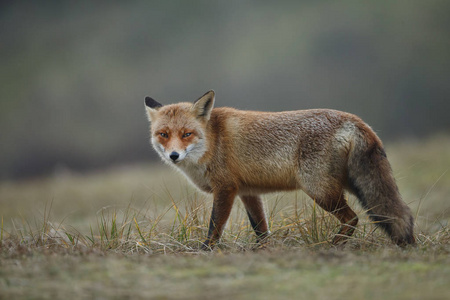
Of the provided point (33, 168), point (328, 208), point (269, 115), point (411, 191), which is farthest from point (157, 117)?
point (33, 168)

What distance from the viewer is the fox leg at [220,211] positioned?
5.05 m

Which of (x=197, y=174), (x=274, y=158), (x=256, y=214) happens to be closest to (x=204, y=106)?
(x=197, y=174)

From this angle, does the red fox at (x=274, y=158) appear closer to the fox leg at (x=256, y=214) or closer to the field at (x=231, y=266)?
the fox leg at (x=256, y=214)

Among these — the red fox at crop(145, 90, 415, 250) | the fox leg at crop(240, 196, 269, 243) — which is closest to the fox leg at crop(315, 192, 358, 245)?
the red fox at crop(145, 90, 415, 250)

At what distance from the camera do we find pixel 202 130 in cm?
550

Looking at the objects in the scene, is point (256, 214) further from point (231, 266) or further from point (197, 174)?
point (231, 266)

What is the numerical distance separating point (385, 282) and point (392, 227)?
1649 millimetres

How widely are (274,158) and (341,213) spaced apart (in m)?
0.97

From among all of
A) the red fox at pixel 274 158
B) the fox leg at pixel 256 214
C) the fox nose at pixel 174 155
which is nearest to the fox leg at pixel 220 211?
the red fox at pixel 274 158

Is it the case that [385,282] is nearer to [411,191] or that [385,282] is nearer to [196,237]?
[196,237]

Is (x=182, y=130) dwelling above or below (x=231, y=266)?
above

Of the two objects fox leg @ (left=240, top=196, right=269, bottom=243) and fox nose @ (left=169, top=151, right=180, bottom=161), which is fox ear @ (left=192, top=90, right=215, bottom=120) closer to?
fox nose @ (left=169, top=151, right=180, bottom=161)

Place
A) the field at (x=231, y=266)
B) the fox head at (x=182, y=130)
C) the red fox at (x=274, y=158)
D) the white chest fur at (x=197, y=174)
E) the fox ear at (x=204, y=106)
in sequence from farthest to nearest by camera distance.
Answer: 1. the fox ear at (x=204, y=106)
2. the white chest fur at (x=197, y=174)
3. the fox head at (x=182, y=130)
4. the red fox at (x=274, y=158)
5. the field at (x=231, y=266)

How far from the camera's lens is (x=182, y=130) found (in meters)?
5.40
